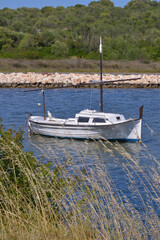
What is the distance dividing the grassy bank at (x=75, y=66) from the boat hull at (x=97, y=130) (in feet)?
141

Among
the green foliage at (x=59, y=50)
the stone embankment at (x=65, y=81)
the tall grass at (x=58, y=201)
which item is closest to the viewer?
the tall grass at (x=58, y=201)

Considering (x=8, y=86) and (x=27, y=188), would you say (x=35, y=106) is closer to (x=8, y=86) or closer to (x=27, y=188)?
(x=8, y=86)

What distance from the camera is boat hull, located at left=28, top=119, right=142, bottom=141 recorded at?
24016mm

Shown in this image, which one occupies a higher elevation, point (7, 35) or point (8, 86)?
point (7, 35)

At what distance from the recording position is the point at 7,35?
302 ft

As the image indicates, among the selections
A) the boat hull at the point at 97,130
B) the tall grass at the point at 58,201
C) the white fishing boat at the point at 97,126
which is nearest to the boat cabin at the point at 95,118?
the white fishing boat at the point at 97,126

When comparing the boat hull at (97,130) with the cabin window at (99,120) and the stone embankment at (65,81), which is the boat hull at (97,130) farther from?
the stone embankment at (65,81)

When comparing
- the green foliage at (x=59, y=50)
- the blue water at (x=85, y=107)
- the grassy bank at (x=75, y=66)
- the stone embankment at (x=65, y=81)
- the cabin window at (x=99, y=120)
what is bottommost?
the blue water at (x=85, y=107)

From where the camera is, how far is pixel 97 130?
2403cm

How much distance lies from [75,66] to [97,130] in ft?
160

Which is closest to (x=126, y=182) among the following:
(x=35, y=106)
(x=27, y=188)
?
(x=27, y=188)

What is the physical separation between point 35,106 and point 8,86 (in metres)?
17.5

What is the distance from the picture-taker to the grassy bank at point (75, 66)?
6938 centimetres

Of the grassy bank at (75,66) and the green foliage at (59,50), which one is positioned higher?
the green foliage at (59,50)
